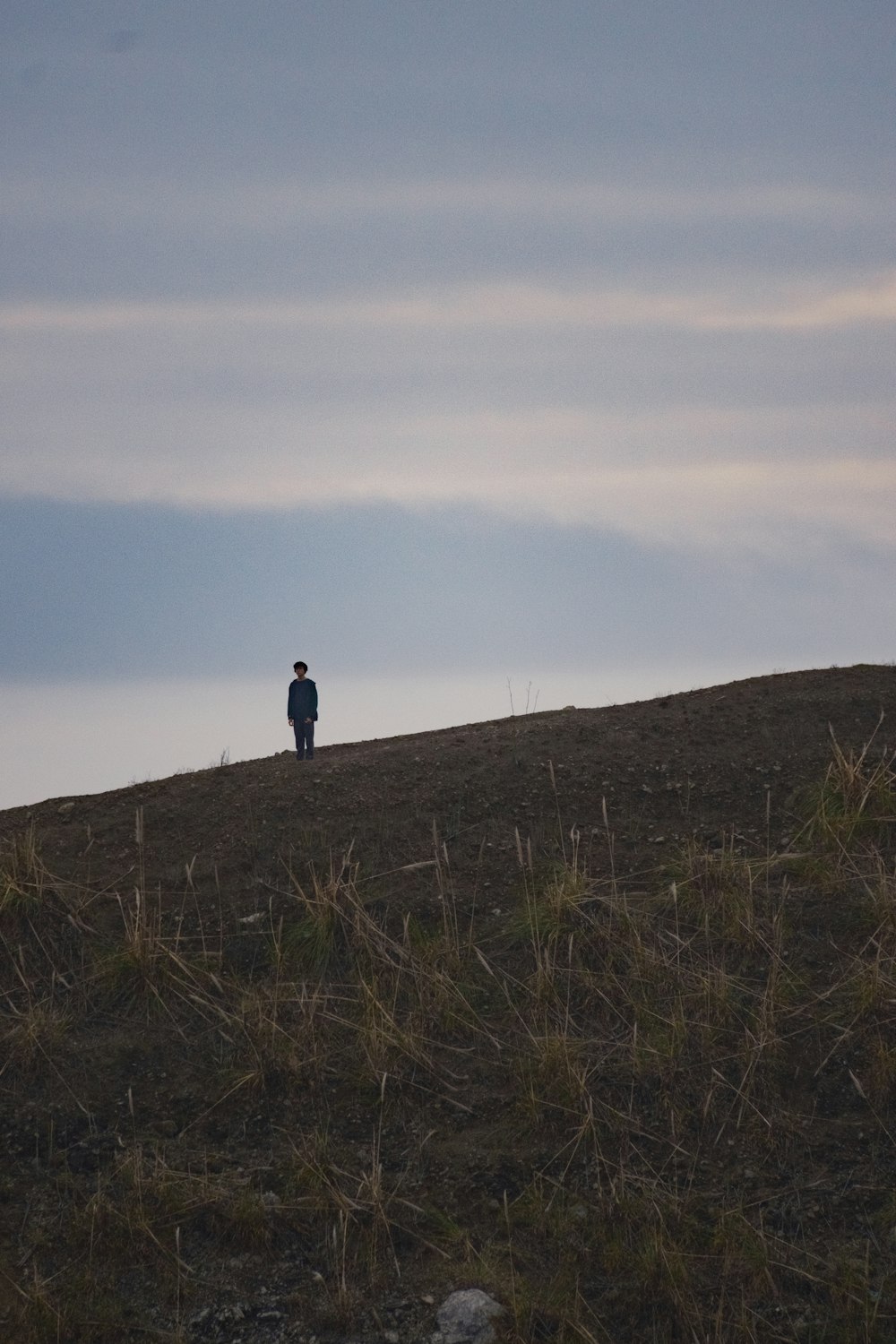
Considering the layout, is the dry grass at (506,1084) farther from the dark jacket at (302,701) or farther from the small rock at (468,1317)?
the dark jacket at (302,701)

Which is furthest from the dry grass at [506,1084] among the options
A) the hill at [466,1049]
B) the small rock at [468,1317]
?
the small rock at [468,1317]

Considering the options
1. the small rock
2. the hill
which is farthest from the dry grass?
the small rock

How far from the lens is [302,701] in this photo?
1502 centimetres

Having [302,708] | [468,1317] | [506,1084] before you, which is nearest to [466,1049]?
[506,1084]

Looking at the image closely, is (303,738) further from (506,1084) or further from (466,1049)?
(506,1084)

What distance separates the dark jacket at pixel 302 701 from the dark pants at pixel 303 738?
0.08 m

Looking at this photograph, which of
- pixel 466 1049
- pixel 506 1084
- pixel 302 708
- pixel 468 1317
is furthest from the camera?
pixel 302 708

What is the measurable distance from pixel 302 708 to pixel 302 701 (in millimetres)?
84

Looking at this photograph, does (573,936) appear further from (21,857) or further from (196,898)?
A: (21,857)

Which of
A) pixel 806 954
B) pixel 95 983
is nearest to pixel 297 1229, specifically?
pixel 95 983

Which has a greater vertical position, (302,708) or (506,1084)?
(302,708)

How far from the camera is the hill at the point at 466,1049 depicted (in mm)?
6719

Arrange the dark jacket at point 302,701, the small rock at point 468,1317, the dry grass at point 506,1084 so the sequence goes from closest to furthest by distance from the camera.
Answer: the small rock at point 468,1317
the dry grass at point 506,1084
the dark jacket at point 302,701

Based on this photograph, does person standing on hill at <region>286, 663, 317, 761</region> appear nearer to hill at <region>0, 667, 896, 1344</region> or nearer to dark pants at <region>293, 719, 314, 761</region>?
dark pants at <region>293, 719, 314, 761</region>
